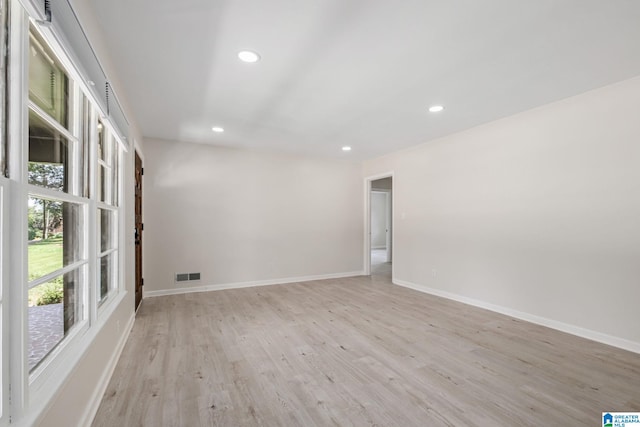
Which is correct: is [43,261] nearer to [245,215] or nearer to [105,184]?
[105,184]

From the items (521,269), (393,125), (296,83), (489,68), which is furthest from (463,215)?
(296,83)

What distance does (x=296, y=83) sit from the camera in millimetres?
2744

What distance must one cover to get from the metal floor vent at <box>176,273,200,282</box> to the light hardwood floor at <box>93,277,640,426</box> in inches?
36.6

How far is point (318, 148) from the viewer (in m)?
5.18

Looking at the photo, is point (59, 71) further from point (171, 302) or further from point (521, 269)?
point (521, 269)

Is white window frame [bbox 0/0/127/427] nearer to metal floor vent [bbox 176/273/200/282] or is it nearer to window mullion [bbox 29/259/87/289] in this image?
window mullion [bbox 29/259/87/289]

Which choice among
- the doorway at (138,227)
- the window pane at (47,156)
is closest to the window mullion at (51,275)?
the window pane at (47,156)

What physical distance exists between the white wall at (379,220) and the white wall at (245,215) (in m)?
5.52

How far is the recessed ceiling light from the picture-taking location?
2232mm

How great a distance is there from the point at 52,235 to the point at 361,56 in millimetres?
2299

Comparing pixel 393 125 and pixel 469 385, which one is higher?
pixel 393 125

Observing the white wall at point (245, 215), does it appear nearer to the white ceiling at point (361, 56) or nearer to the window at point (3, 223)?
the white ceiling at point (361, 56)

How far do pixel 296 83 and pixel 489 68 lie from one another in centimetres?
168
